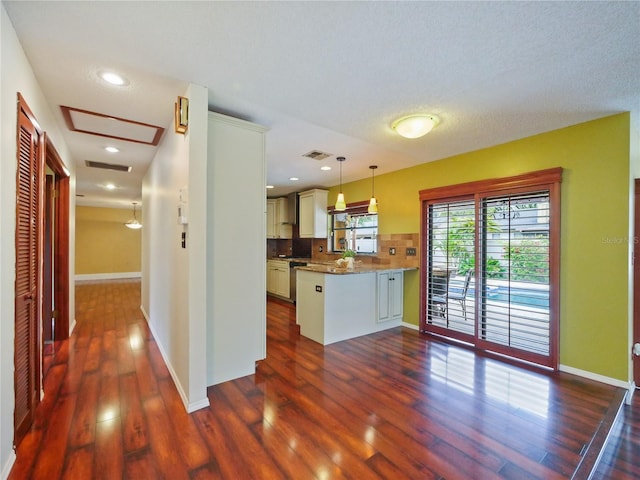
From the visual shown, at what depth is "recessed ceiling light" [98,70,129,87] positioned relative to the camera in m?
2.10

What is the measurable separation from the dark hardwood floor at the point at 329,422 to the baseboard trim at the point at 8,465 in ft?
0.12

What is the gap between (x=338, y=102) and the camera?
2488 millimetres

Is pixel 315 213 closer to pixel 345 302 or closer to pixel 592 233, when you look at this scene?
pixel 345 302

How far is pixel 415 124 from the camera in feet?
8.76

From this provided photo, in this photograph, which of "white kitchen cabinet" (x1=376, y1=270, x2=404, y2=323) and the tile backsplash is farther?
the tile backsplash

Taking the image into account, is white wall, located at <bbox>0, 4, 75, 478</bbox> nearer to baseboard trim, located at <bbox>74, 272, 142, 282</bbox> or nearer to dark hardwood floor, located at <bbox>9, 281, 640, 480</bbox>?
dark hardwood floor, located at <bbox>9, 281, 640, 480</bbox>

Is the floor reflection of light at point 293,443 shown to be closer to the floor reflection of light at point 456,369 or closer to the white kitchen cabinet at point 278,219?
the floor reflection of light at point 456,369

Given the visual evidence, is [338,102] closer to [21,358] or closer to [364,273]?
[364,273]

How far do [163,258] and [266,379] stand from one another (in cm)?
182

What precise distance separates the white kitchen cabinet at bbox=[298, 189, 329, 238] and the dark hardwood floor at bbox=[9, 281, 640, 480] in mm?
3097

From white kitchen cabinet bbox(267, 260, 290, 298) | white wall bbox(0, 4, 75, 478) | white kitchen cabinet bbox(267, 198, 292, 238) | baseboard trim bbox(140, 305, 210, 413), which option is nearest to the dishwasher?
white kitchen cabinet bbox(267, 260, 290, 298)

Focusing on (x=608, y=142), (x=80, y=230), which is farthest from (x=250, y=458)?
(x=80, y=230)

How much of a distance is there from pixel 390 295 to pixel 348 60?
3244 millimetres

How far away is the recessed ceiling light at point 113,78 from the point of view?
2.10 m
